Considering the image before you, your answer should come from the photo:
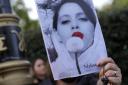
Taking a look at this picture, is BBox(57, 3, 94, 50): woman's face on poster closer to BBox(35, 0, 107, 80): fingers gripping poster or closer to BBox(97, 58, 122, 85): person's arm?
BBox(35, 0, 107, 80): fingers gripping poster

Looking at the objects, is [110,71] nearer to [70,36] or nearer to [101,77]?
[101,77]

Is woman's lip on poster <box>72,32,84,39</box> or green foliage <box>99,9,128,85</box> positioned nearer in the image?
woman's lip on poster <box>72,32,84,39</box>

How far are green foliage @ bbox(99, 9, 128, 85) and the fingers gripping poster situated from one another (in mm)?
5550

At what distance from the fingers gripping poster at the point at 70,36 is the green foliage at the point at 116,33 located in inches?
219

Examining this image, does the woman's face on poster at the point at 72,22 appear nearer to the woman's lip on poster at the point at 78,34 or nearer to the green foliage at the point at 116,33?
the woman's lip on poster at the point at 78,34

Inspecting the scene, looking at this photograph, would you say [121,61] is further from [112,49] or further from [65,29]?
[65,29]

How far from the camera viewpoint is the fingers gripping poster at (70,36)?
2453 millimetres

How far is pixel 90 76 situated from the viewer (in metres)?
2.85

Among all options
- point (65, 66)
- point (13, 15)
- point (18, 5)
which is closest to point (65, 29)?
point (65, 66)

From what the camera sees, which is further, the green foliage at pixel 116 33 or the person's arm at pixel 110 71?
the green foliage at pixel 116 33

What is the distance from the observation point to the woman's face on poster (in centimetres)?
246

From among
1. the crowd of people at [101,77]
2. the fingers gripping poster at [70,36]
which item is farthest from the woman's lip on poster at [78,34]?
the crowd of people at [101,77]

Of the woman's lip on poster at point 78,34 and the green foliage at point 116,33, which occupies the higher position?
the woman's lip on poster at point 78,34

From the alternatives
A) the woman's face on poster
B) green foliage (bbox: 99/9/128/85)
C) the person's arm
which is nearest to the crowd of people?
the person's arm
